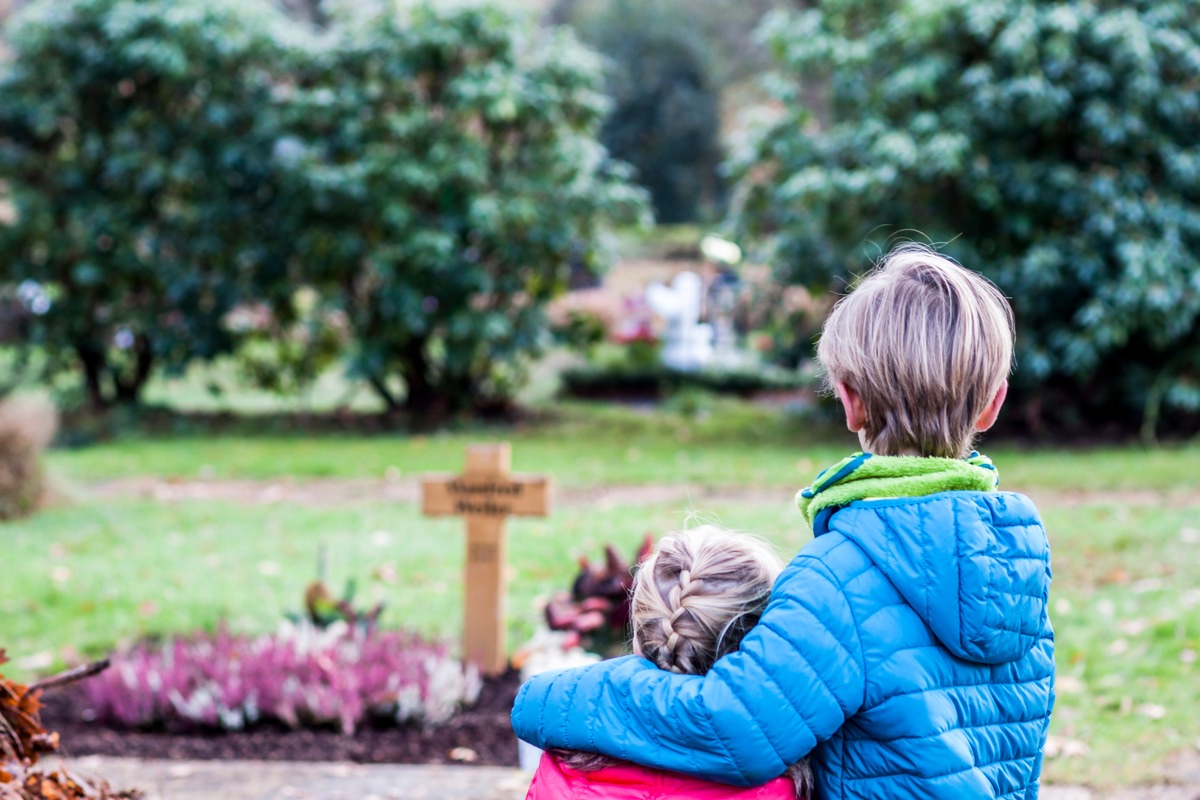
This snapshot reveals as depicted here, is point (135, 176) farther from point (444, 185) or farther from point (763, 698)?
point (763, 698)

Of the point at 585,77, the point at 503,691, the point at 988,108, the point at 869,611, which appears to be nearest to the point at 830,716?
the point at 869,611

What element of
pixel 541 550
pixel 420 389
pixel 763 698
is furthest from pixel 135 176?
pixel 763 698

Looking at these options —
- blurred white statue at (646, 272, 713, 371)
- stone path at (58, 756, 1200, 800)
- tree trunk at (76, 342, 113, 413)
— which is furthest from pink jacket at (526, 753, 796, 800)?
blurred white statue at (646, 272, 713, 371)

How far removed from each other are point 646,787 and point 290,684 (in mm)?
2975

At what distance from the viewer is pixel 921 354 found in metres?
1.80

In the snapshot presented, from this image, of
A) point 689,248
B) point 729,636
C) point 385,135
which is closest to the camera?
point 729,636

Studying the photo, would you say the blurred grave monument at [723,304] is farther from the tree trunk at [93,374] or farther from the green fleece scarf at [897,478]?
the green fleece scarf at [897,478]

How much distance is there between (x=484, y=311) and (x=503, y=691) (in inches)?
318

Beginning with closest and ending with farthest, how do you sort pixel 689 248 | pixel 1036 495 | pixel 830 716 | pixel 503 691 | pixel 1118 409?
pixel 830 716 → pixel 503 691 → pixel 1036 495 → pixel 1118 409 → pixel 689 248

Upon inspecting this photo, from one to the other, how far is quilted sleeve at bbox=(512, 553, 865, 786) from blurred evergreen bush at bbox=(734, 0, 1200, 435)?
9.03m

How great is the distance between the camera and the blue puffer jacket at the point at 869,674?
169 cm

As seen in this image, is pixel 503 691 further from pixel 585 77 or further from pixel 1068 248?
pixel 585 77

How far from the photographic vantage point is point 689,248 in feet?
81.3

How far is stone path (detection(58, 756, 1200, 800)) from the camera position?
3676 mm
